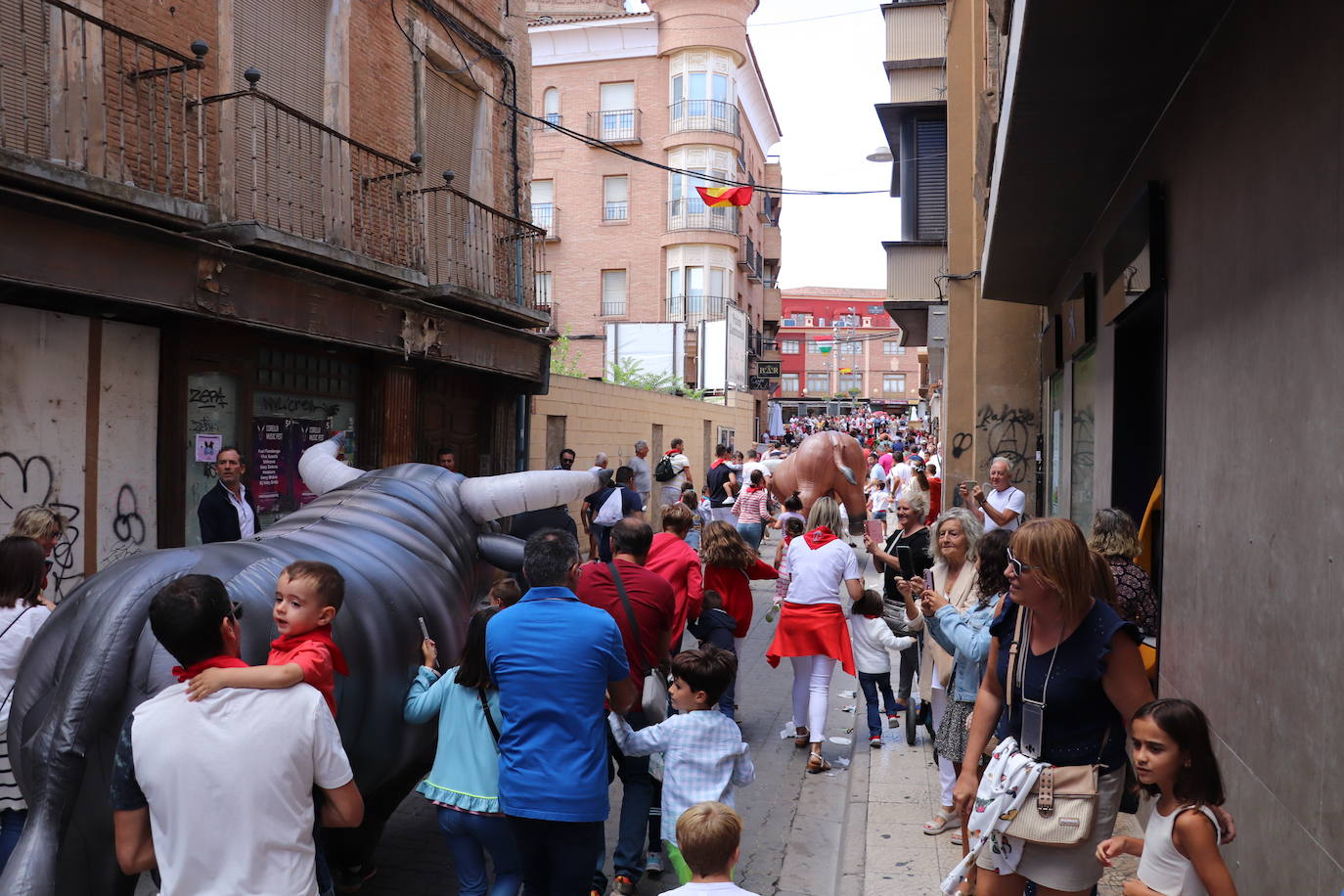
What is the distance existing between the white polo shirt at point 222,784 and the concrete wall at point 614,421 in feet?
44.5

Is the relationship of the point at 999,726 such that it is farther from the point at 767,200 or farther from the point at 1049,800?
the point at 767,200

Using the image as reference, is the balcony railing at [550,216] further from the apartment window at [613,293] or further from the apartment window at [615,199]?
the apartment window at [613,293]

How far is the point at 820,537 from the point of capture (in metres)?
7.44

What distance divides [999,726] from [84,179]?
7.15m

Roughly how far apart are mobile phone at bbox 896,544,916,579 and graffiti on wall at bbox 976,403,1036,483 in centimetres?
850

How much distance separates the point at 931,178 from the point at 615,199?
69.5 feet

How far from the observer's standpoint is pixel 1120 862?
5305 millimetres

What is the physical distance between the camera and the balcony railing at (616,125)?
38000 millimetres

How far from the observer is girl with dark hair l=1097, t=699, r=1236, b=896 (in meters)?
2.85

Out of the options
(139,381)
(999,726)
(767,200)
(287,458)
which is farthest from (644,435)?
(767,200)

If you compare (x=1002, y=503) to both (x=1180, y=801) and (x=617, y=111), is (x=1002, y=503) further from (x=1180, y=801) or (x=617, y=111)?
(x=617, y=111)

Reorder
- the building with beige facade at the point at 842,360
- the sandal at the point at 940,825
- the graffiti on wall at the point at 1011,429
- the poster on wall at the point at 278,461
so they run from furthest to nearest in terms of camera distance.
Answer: the building with beige facade at the point at 842,360, the graffiti on wall at the point at 1011,429, the poster on wall at the point at 278,461, the sandal at the point at 940,825

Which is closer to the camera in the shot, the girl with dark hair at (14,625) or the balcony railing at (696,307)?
the girl with dark hair at (14,625)

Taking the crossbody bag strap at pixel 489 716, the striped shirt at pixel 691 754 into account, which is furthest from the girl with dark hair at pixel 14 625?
the striped shirt at pixel 691 754
